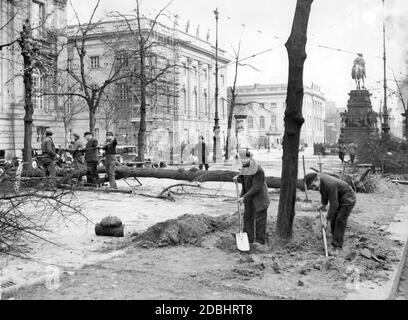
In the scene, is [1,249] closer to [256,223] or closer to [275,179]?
[256,223]

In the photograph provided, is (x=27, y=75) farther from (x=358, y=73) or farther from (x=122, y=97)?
(x=358, y=73)

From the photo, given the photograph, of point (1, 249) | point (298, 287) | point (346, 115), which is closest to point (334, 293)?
point (298, 287)

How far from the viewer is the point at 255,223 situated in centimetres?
757

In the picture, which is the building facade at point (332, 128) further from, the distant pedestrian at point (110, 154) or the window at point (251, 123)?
the distant pedestrian at point (110, 154)

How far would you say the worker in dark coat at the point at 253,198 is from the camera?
7273mm

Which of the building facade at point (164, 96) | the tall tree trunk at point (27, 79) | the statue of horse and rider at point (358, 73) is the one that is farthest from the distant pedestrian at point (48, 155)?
the statue of horse and rider at point (358, 73)

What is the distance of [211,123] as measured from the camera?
60.0 m

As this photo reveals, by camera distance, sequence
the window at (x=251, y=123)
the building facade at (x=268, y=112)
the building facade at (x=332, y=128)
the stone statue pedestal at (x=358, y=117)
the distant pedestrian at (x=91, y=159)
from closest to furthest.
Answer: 1. the distant pedestrian at (x=91, y=159)
2. the stone statue pedestal at (x=358, y=117)
3. the building facade at (x=268, y=112)
4. the window at (x=251, y=123)
5. the building facade at (x=332, y=128)

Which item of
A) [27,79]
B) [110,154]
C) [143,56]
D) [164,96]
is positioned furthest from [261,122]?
[110,154]

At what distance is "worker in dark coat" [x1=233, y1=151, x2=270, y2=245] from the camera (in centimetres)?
727

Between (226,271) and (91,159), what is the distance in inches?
360

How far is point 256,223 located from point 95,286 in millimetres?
2793

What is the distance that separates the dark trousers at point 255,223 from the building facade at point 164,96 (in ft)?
85.9

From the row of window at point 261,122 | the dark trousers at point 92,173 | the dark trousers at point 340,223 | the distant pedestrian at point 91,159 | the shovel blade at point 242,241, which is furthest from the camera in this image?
the row of window at point 261,122
